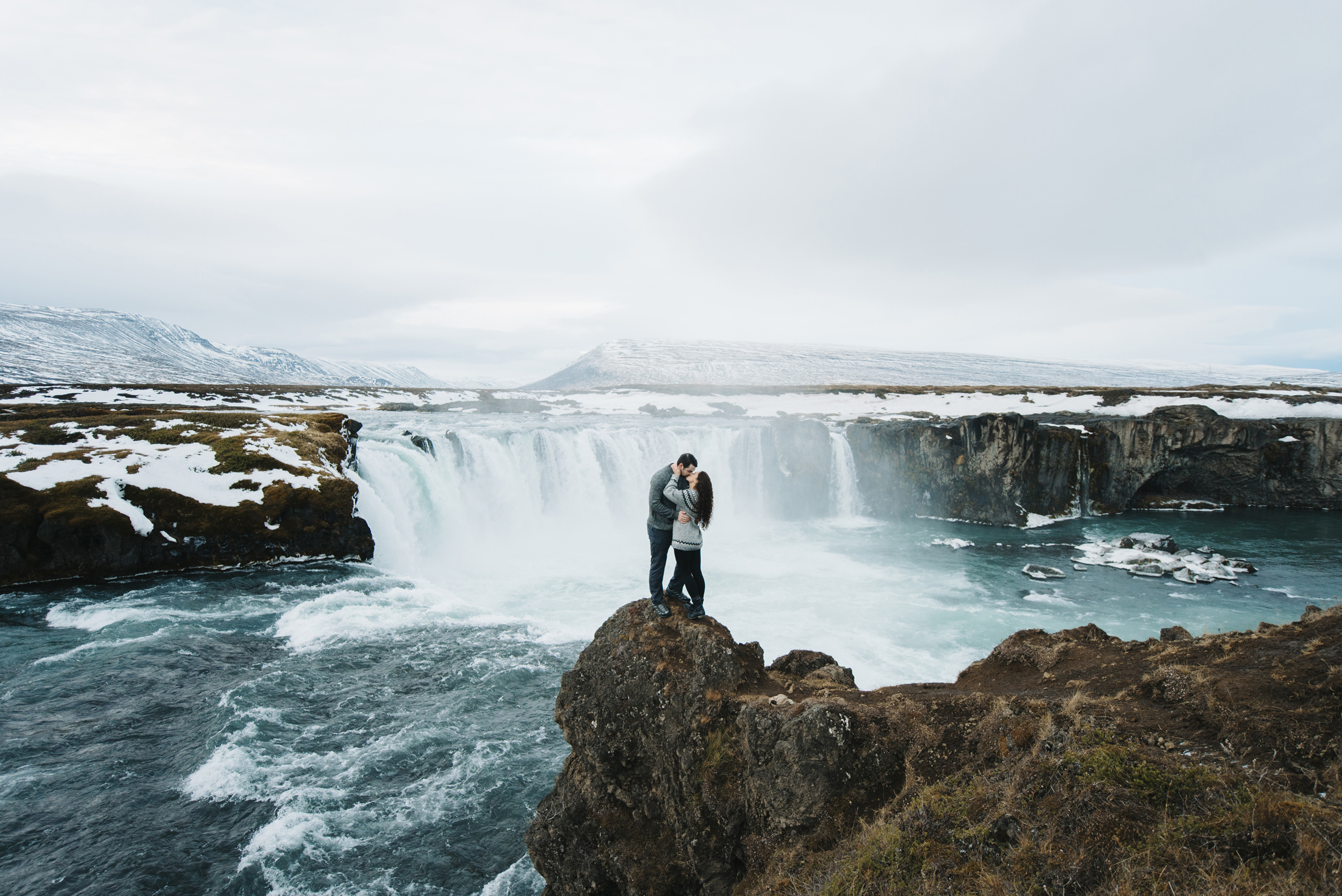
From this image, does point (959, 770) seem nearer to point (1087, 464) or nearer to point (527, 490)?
point (527, 490)

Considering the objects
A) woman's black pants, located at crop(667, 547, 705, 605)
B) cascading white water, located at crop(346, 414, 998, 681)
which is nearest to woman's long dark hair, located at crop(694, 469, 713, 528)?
woman's black pants, located at crop(667, 547, 705, 605)

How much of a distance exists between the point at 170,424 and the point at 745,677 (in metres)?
39.0

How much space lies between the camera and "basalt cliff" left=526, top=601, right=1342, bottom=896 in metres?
4.56

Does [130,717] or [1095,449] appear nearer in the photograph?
[130,717]

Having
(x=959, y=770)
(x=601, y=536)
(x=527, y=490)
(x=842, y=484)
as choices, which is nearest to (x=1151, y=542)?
(x=842, y=484)

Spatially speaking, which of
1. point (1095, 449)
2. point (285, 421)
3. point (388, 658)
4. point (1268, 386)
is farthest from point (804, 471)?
point (1268, 386)

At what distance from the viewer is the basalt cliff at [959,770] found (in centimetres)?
456

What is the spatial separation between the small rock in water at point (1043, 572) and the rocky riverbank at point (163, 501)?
31.1 m

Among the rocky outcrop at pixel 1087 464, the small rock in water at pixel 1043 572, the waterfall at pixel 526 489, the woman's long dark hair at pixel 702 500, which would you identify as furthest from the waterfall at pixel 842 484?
the woman's long dark hair at pixel 702 500

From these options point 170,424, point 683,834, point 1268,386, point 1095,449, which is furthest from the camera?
point 1268,386

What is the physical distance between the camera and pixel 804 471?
4334 centimetres

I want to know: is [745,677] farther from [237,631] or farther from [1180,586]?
[1180,586]

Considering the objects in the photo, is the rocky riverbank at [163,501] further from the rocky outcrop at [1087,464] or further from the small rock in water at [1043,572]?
the rocky outcrop at [1087,464]

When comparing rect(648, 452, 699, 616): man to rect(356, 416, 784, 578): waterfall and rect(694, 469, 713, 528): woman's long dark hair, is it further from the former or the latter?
rect(356, 416, 784, 578): waterfall
